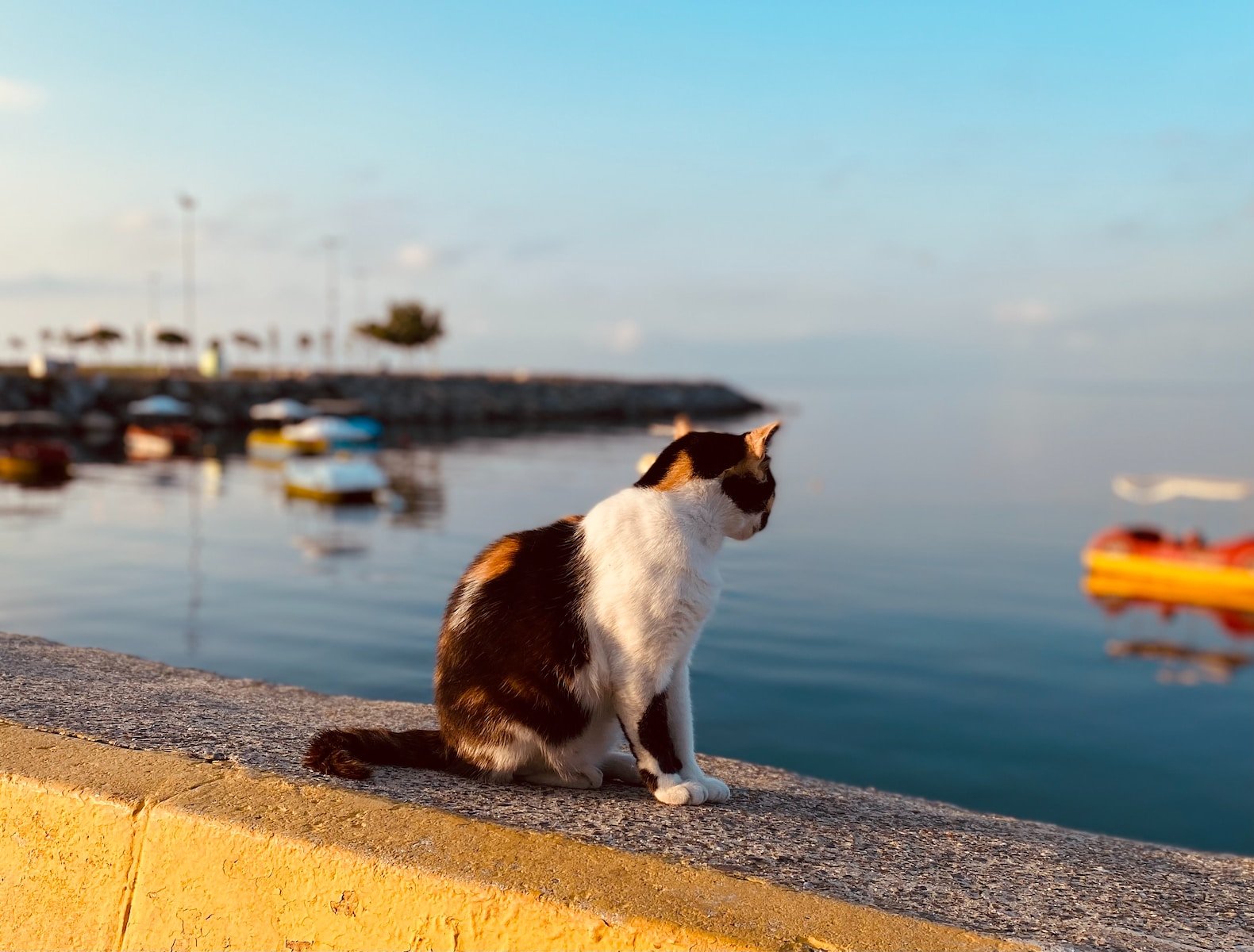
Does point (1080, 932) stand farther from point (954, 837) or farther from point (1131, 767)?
point (1131, 767)

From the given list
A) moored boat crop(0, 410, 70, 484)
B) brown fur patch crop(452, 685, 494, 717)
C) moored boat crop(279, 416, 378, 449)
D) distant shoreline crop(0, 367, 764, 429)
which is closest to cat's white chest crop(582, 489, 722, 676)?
brown fur patch crop(452, 685, 494, 717)

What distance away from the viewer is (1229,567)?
2978 centimetres

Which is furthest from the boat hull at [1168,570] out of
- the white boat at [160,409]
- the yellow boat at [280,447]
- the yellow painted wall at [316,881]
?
the white boat at [160,409]

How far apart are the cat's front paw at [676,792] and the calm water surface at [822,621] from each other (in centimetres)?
1133

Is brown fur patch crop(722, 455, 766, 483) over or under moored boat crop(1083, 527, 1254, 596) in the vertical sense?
over

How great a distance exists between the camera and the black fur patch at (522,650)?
12.2 ft

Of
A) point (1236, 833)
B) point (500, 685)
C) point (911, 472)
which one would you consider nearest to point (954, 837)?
point (500, 685)

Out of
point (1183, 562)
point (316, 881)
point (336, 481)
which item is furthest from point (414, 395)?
point (316, 881)

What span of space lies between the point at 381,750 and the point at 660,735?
1128mm

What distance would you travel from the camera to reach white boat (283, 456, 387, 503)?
42.7 meters

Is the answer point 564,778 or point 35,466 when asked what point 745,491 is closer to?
point 564,778

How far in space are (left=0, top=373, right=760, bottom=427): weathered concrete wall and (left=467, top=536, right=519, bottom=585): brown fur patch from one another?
81004 millimetres

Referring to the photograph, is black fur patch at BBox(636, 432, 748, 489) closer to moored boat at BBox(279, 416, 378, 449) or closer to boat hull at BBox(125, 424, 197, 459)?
moored boat at BBox(279, 416, 378, 449)

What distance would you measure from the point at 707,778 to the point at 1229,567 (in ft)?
102
